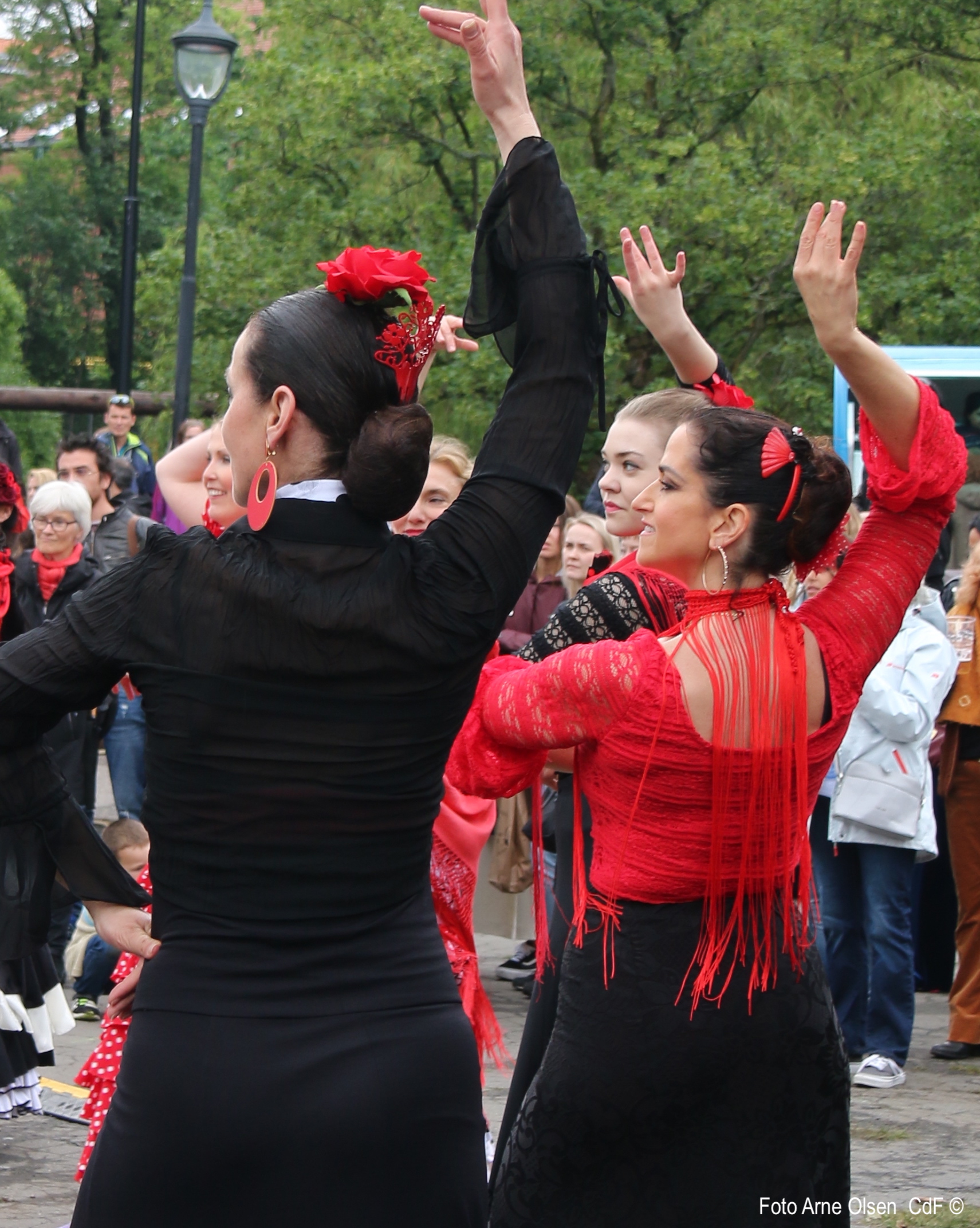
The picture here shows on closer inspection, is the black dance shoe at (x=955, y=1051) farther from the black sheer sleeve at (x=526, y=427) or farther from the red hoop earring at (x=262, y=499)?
the red hoop earring at (x=262, y=499)

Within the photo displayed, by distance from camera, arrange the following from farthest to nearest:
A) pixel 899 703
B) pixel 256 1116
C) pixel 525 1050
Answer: pixel 899 703, pixel 525 1050, pixel 256 1116

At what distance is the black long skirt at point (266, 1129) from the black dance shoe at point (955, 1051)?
5.11m

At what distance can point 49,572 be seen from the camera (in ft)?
23.5

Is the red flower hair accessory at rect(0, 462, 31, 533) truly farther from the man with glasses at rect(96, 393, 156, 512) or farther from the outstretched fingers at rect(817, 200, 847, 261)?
the man with glasses at rect(96, 393, 156, 512)

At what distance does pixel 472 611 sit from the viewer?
→ 200cm

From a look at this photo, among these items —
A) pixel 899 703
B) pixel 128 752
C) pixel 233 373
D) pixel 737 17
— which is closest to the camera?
pixel 233 373

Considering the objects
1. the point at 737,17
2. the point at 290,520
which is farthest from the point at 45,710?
the point at 737,17

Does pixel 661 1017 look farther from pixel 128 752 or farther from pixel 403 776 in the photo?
pixel 128 752

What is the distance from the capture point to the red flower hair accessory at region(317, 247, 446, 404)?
2043 mm

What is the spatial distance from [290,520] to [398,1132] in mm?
746

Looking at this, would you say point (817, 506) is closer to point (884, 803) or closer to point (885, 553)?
point (885, 553)

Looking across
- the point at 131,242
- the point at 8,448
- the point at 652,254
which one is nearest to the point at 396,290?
the point at 652,254

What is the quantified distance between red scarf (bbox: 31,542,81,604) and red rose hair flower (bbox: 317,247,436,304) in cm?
533

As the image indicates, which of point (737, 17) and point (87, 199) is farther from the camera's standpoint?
point (87, 199)
